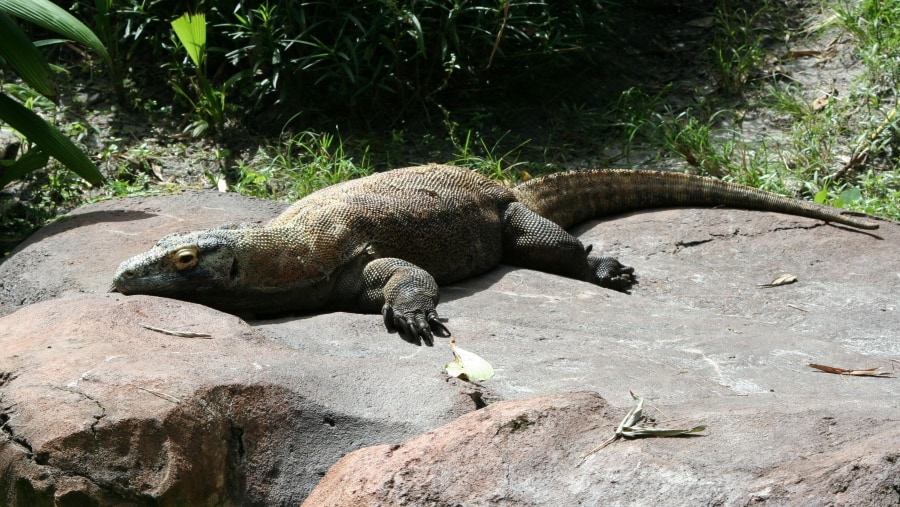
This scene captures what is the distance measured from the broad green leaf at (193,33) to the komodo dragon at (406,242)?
3057 mm

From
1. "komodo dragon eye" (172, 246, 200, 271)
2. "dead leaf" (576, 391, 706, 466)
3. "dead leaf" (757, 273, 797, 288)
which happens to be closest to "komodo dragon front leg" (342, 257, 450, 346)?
"komodo dragon eye" (172, 246, 200, 271)

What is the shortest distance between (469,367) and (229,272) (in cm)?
163

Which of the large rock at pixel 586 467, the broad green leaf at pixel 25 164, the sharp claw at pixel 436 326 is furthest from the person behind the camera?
the broad green leaf at pixel 25 164

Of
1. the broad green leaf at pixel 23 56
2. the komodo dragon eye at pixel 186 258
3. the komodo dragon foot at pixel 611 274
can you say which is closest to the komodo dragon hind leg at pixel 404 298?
the komodo dragon eye at pixel 186 258

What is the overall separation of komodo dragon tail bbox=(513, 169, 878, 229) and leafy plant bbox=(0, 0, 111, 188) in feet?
10.6

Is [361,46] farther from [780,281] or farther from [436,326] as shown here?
[436,326]

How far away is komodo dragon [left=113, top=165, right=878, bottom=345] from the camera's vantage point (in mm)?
5215

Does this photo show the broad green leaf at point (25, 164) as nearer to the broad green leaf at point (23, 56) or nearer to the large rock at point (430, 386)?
the broad green leaf at point (23, 56)

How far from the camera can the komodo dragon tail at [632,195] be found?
7617mm

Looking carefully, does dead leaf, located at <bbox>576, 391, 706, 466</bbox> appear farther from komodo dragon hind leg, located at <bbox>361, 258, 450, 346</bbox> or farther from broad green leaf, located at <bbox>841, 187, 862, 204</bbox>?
broad green leaf, located at <bbox>841, 187, 862, 204</bbox>

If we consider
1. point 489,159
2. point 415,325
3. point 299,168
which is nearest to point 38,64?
point 299,168

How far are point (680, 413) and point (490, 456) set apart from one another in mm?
→ 805

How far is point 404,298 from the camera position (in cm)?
521

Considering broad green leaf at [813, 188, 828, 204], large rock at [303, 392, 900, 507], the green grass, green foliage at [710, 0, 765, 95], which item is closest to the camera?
large rock at [303, 392, 900, 507]
